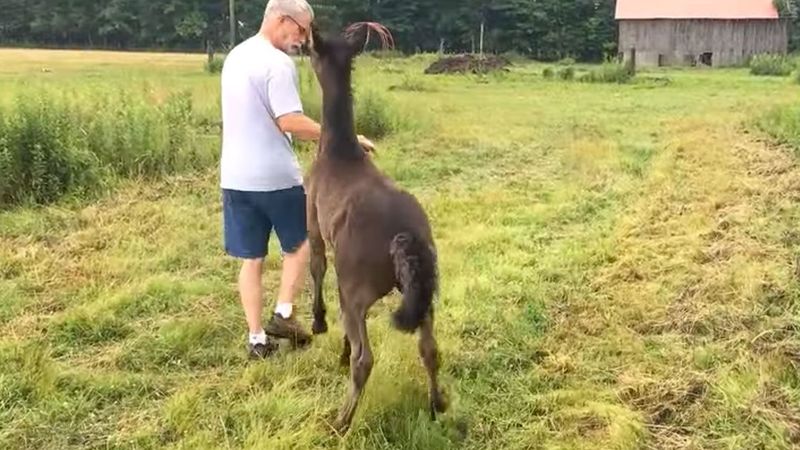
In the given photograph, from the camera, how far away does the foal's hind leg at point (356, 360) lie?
12.0ft

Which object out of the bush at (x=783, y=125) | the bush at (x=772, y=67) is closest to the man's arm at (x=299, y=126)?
the bush at (x=783, y=125)

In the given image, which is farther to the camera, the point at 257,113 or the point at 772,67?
the point at 772,67

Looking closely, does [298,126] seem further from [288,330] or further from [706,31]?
[706,31]

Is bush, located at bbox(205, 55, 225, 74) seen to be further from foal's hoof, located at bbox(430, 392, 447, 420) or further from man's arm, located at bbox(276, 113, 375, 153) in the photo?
foal's hoof, located at bbox(430, 392, 447, 420)

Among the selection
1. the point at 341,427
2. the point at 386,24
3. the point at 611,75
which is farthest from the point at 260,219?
the point at 386,24

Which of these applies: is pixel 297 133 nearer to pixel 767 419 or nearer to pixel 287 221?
pixel 287 221

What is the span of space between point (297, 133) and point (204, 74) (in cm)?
2508

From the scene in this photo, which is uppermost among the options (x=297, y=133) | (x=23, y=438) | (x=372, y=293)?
(x=297, y=133)

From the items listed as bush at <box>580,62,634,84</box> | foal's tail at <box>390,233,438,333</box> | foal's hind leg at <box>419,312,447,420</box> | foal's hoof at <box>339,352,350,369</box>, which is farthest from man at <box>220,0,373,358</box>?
bush at <box>580,62,634,84</box>

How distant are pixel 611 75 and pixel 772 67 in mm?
8115

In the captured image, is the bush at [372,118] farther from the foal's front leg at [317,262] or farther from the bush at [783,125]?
the foal's front leg at [317,262]

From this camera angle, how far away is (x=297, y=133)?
4.36 meters

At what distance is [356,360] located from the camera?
144 inches

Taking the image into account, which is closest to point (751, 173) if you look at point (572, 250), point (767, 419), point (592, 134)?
point (572, 250)
